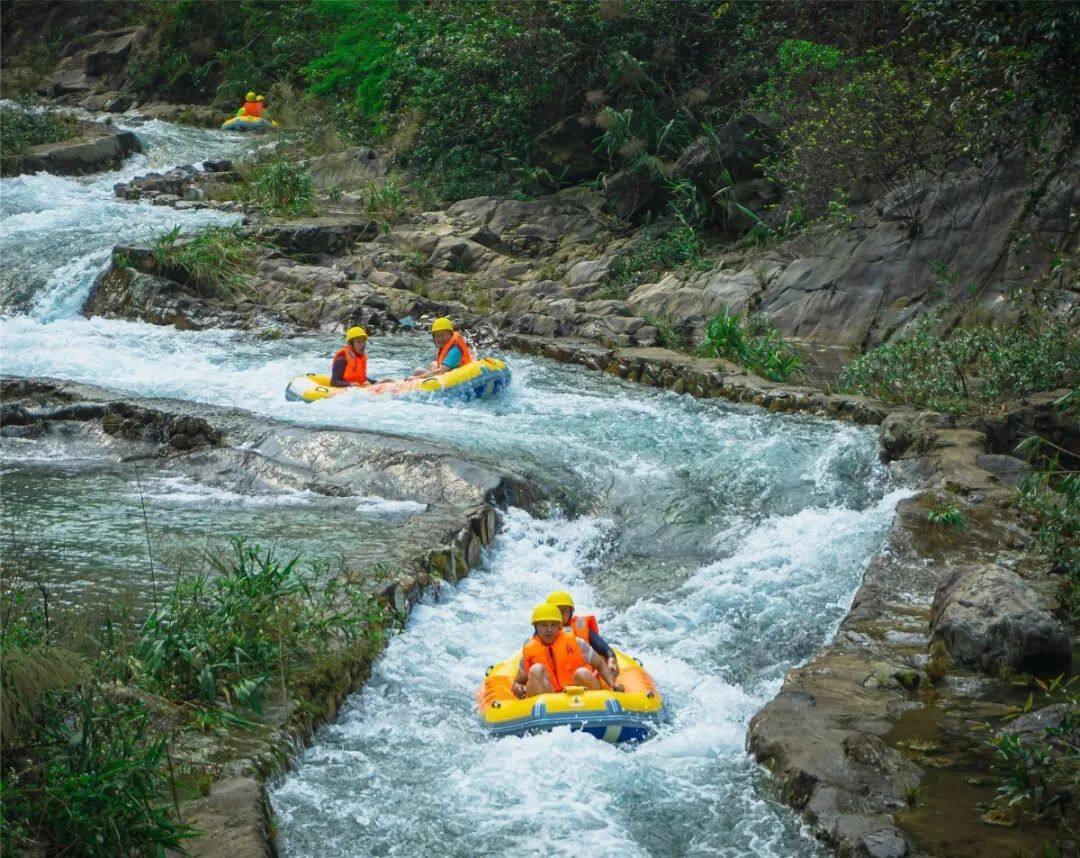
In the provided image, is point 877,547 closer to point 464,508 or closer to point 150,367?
point 464,508

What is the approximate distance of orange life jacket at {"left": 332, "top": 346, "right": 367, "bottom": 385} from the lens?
13.0 meters

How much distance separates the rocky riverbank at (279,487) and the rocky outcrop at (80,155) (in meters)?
12.9

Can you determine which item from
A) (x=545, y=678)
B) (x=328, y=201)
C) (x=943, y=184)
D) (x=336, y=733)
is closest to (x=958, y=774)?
(x=545, y=678)

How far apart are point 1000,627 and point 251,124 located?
81.6ft

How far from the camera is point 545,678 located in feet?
22.2

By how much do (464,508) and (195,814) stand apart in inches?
179

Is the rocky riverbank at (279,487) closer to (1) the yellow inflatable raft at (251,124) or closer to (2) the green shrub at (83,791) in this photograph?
(2) the green shrub at (83,791)

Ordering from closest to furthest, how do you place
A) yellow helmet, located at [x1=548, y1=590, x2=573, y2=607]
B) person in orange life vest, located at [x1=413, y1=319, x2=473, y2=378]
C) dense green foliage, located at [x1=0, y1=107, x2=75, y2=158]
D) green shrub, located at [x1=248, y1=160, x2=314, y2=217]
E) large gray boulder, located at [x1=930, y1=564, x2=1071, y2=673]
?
large gray boulder, located at [x1=930, y1=564, x2=1071, y2=673], yellow helmet, located at [x1=548, y1=590, x2=573, y2=607], person in orange life vest, located at [x1=413, y1=319, x2=473, y2=378], green shrub, located at [x1=248, y1=160, x2=314, y2=217], dense green foliage, located at [x1=0, y1=107, x2=75, y2=158]

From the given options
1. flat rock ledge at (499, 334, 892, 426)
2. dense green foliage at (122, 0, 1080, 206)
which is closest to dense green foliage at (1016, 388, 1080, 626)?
dense green foliage at (122, 0, 1080, 206)

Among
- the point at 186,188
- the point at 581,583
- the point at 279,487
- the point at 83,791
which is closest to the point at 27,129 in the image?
the point at 186,188

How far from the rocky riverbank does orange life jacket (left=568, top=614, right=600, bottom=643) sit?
114 centimetres

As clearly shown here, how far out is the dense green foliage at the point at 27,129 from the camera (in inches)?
946

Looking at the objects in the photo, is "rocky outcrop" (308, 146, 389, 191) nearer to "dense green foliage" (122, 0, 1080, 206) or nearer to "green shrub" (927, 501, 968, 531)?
"dense green foliage" (122, 0, 1080, 206)

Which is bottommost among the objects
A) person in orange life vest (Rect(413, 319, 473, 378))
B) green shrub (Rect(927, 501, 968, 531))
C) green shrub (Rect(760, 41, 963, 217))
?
person in orange life vest (Rect(413, 319, 473, 378))
